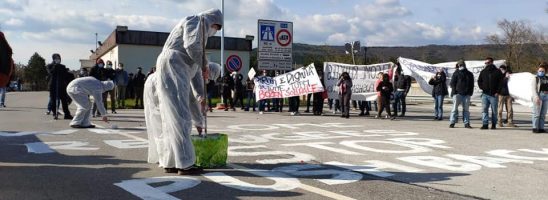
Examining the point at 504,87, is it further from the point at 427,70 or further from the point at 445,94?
the point at 427,70

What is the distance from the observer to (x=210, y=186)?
639 centimetres

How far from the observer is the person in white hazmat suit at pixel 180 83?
6.91m

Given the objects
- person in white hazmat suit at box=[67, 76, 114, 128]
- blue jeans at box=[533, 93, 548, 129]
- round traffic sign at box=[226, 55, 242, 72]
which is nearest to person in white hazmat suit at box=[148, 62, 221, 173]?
person in white hazmat suit at box=[67, 76, 114, 128]

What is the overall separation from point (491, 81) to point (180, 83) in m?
10.2

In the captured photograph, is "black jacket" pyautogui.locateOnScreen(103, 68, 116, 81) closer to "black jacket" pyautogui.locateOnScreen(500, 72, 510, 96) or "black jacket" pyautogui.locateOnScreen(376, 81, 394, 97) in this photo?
"black jacket" pyautogui.locateOnScreen(376, 81, 394, 97)

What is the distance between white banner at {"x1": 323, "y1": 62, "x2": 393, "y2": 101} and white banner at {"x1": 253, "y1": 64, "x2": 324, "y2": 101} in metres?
0.98

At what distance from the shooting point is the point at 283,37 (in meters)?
23.0

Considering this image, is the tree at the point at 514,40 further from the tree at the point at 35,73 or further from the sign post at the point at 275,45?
the tree at the point at 35,73

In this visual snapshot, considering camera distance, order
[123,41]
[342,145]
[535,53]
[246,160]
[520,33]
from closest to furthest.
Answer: [246,160] < [342,145] < [123,41] < [535,53] < [520,33]

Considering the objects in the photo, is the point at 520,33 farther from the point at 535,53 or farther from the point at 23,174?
the point at 23,174

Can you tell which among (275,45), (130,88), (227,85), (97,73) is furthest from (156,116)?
(130,88)

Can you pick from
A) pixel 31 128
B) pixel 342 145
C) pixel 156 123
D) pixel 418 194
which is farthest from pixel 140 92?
pixel 418 194

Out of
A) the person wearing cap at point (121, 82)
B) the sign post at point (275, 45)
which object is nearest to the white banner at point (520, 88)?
the sign post at point (275, 45)

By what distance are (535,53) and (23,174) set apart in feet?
203
